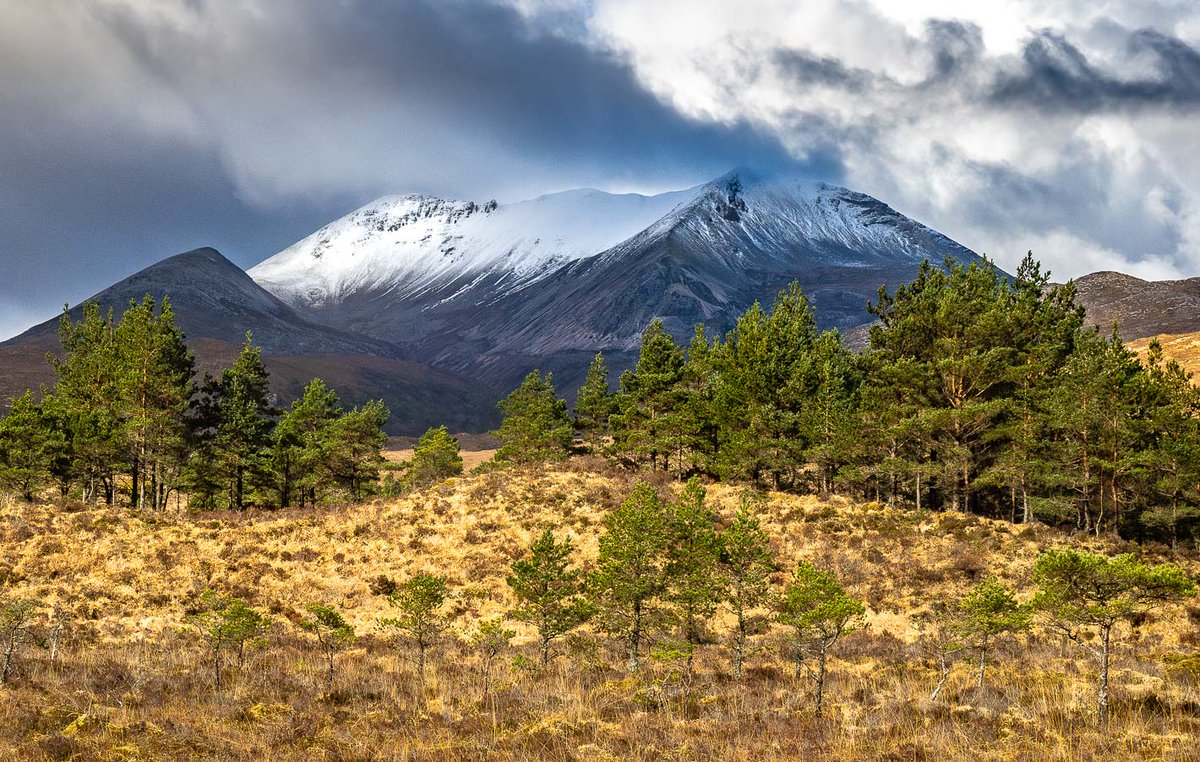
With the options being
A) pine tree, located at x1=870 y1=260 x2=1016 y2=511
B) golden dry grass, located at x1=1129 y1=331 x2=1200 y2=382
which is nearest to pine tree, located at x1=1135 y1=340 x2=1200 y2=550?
pine tree, located at x1=870 y1=260 x2=1016 y2=511

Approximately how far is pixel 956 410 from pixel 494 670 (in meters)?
26.9

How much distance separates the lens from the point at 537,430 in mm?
55844

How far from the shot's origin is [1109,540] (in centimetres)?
3045

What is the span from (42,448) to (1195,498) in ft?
206

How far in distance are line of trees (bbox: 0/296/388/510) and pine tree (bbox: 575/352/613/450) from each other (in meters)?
16.2

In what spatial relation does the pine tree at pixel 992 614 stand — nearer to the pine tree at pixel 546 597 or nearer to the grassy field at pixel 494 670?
the grassy field at pixel 494 670

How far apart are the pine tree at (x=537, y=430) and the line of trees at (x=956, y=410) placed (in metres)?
9.28

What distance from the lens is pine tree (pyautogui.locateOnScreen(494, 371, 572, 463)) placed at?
5562 centimetres

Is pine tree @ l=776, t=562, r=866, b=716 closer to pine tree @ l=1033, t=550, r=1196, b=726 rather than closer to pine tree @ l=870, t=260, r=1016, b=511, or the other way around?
pine tree @ l=1033, t=550, r=1196, b=726

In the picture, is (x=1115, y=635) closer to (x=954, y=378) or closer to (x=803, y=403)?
(x=954, y=378)

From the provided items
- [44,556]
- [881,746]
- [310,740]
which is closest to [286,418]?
[44,556]

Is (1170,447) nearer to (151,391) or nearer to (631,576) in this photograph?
(631,576)

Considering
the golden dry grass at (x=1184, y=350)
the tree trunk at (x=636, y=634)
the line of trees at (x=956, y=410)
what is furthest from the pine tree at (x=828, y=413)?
the golden dry grass at (x=1184, y=350)

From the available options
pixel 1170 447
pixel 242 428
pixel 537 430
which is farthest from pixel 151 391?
pixel 1170 447
